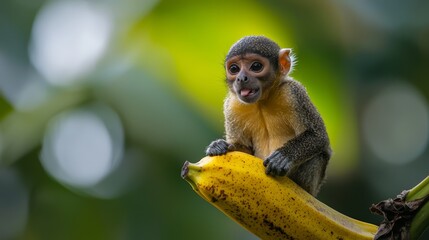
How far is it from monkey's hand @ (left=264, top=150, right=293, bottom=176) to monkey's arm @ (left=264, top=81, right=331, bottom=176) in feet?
0.64

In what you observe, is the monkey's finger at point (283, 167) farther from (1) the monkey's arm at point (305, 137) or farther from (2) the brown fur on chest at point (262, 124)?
(2) the brown fur on chest at point (262, 124)

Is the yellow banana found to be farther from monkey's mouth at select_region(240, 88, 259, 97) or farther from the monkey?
monkey's mouth at select_region(240, 88, 259, 97)

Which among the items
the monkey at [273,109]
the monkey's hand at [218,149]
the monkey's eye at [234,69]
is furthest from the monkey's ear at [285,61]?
the monkey's hand at [218,149]

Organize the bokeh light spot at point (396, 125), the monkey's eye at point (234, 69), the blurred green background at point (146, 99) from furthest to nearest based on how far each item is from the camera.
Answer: the bokeh light spot at point (396, 125)
the blurred green background at point (146, 99)
the monkey's eye at point (234, 69)

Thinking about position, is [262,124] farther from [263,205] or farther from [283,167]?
[263,205]

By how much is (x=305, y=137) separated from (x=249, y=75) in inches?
23.4

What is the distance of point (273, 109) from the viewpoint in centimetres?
581

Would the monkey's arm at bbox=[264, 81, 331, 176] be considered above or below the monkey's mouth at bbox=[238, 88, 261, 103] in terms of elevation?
below

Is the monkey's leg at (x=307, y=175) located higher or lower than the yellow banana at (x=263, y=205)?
higher

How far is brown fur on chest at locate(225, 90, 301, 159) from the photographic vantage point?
5.78 m

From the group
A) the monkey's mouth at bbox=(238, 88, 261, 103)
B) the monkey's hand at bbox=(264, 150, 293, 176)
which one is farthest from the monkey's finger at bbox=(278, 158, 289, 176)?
the monkey's mouth at bbox=(238, 88, 261, 103)

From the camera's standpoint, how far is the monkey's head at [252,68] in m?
5.59

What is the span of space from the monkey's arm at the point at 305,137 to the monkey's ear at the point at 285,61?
125 mm

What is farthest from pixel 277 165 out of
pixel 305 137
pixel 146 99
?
pixel 146 99
